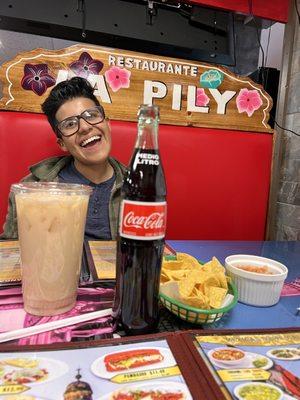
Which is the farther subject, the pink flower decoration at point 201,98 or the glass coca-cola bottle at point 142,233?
the pink flower decoration at point 201,98

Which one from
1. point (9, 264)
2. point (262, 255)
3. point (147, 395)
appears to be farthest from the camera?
point (262, 255)

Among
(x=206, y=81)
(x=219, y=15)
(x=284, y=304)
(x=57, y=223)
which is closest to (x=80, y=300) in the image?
(x=57, y=223)

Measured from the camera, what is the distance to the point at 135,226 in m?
0.49

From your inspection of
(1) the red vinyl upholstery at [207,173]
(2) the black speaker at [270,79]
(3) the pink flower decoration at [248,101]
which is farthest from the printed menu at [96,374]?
(2) the black speaker at [270,79]

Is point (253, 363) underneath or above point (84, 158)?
underneath

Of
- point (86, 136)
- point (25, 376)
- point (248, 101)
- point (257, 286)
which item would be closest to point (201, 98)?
point (248, 101)

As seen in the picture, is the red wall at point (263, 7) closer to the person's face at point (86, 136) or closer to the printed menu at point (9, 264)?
the person's face at point (86, 136)

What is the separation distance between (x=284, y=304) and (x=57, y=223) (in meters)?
0.52

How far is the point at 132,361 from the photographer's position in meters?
0.43

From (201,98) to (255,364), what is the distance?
163 centimetres

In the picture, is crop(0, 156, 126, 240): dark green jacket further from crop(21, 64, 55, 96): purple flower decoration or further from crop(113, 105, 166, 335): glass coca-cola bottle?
crop(113, 105, 166, 335): glass coca-cola bottle

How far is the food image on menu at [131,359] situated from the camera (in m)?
0.42

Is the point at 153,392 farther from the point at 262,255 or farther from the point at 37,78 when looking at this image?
the point at 37,78

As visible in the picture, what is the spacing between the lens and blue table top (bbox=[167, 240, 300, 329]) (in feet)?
1.95
